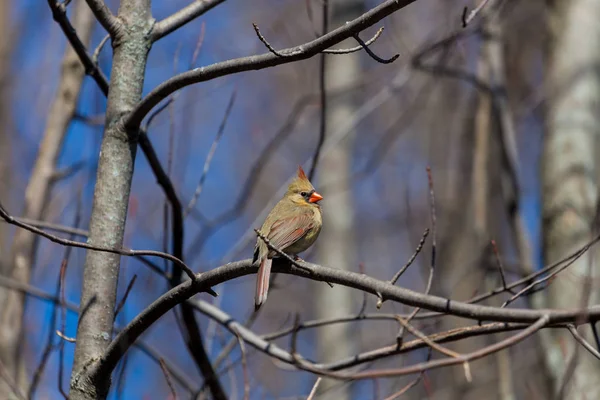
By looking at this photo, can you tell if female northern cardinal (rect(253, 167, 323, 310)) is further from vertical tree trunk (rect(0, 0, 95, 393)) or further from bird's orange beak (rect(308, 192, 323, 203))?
vertical tree trunk (rect(0, 0, 95, 393))

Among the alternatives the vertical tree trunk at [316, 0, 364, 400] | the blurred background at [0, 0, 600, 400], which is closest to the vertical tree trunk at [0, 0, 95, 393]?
the blurred background at [0, 0, 600, 400]

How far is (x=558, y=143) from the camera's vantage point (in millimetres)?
5090

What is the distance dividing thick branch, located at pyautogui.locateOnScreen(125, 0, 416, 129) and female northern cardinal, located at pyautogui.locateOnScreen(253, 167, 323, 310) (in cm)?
92

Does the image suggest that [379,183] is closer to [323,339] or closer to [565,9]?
[323,339]

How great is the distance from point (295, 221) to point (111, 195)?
4.44ft

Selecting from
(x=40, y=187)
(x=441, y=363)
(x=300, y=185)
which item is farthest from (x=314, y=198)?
(x=441, y=363)

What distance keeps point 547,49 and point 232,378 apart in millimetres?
3535

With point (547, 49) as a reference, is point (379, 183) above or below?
above

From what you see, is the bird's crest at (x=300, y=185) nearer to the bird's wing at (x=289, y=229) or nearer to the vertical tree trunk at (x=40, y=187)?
the bird's wing at (x=289, y=229)

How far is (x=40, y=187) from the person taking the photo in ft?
14.8

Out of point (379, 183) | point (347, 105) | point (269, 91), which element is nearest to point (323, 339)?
point (347, 105)

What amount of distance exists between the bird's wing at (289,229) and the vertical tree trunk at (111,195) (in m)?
1.14

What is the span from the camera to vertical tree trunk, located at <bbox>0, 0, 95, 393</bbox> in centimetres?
434

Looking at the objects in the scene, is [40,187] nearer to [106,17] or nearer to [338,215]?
[106,17]
